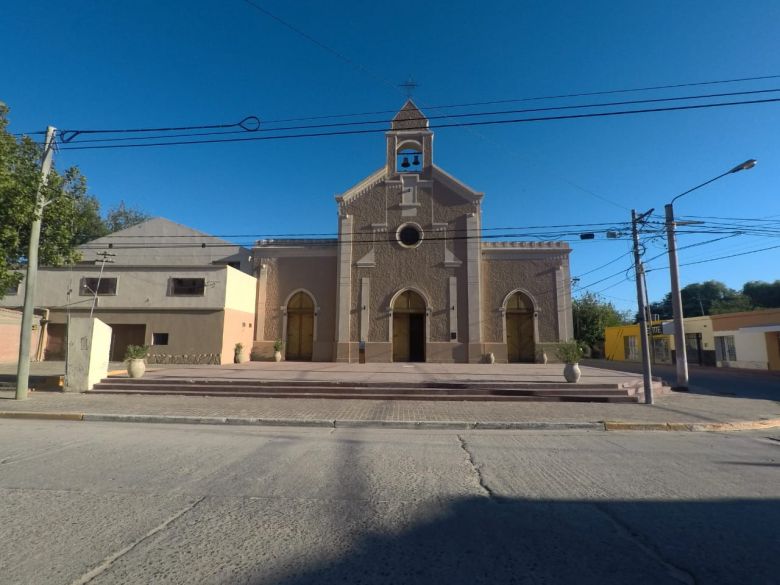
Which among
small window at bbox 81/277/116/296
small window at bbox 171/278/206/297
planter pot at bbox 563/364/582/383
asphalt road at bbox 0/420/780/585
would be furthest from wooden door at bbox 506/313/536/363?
small window at bbox 81/277/116/296

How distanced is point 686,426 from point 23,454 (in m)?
11.9

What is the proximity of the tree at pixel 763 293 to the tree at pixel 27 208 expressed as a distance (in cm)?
6910

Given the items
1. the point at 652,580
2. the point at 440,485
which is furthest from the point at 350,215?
the point at 652,580

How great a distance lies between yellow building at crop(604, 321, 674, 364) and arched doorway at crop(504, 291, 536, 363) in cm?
1235

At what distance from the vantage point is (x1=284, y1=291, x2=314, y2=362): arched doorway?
24.9m

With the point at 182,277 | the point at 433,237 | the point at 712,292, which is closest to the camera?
the point at 182,277

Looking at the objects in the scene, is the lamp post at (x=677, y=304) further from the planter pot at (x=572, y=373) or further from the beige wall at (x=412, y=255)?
the beige wall at (x=412, y=255)

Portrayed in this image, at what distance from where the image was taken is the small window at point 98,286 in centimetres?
2223

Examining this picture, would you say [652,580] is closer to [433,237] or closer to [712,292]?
[433,237]

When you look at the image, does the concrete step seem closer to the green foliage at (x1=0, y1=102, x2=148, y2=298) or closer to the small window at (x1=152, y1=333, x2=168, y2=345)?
the green foliage at (x1=0, y1=102, x2=148, y2=298)

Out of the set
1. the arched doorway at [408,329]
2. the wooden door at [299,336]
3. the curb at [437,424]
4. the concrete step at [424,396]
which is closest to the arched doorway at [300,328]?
the wooden door at [299,336]

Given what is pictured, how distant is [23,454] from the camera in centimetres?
611

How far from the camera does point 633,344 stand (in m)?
37.6

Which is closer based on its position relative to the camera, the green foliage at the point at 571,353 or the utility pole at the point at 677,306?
the green foliage at the point at 571,353
